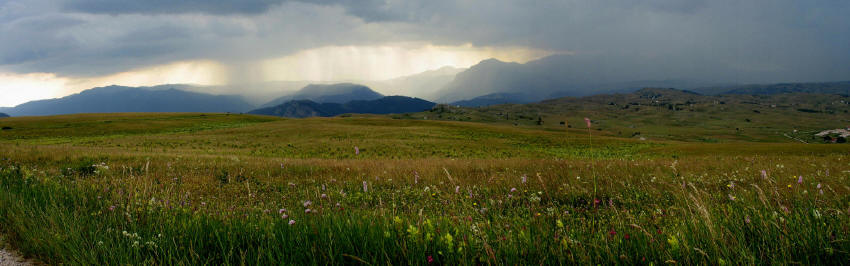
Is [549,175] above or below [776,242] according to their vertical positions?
below

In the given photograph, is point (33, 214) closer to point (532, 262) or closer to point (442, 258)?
point (442, 258)

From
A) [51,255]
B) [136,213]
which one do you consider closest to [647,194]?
[136,213]

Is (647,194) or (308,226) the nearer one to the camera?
(308,226)

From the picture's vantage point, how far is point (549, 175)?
32.9ft

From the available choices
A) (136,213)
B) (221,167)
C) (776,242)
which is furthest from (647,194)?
(221,167)

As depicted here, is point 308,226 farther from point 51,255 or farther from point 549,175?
point 549,175

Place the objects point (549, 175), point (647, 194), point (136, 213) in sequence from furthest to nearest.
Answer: point (549, 175), point (647, 194), point (136, 213)

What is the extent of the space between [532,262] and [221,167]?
43.8 ft

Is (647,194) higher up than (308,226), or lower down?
lower down

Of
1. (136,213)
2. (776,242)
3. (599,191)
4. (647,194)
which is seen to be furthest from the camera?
(599,191)

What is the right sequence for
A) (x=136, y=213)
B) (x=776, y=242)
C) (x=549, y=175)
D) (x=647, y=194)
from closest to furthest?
(x=776, y=242) → (x=136, y=213) → (x=647, y=194) → (x=549, y=175)

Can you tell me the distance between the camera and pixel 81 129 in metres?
74.4

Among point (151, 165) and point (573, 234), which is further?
point (151, 165)

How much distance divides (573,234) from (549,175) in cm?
698
